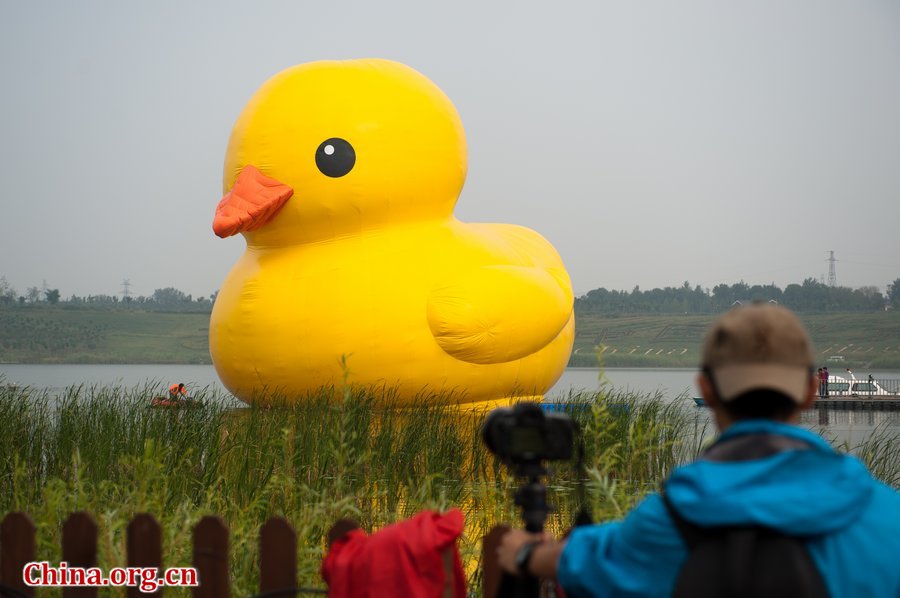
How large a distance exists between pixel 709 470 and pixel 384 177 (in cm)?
526

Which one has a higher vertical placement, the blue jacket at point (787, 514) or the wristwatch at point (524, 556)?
the blue jacket at point (787, 514)

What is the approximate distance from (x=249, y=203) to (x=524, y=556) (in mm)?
4972

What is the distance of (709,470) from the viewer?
1407 mm

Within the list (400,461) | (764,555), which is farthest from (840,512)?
(400,461)

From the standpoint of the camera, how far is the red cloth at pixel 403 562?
186 cm

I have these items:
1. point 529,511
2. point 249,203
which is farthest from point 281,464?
point 529,511

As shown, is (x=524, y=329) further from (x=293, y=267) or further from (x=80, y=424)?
(x=80, y=424)

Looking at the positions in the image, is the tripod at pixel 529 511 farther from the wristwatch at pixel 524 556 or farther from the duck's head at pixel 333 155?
the duck's head at pixel 333 155

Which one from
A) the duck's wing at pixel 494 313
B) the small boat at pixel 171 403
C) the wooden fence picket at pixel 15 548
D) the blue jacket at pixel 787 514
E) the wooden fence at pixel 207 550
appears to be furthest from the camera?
the duck's wing at pixel 494 313

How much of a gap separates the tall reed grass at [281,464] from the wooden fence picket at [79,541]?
1.93ft

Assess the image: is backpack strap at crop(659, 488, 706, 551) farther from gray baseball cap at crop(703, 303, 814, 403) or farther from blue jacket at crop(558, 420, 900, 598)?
gray baseball cap at crop(703, 303, 814, 403)

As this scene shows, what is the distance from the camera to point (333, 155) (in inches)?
251

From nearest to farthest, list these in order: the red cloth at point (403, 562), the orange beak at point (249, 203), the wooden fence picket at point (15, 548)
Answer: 1. the red cloth at point (403, 562)
2. the wooden fence picket at point (15, 548)
3. the orange beak at point (249, 203)
